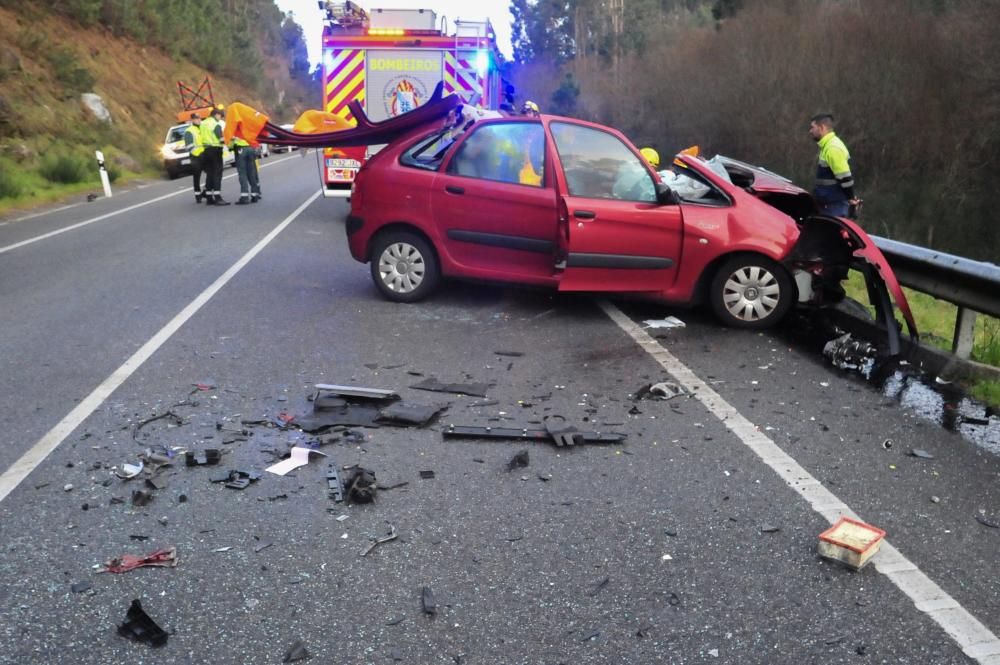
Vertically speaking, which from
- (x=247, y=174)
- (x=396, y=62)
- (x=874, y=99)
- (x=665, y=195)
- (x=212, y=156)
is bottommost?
(x=247, y=174)

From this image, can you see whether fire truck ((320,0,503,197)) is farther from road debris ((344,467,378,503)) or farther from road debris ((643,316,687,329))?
road debris ((344,467,378,503))

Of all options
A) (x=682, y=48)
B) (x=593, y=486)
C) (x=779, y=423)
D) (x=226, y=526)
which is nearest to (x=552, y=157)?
(x=779, y=423)

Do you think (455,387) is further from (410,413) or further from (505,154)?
(505,154)

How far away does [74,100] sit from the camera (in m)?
27.9

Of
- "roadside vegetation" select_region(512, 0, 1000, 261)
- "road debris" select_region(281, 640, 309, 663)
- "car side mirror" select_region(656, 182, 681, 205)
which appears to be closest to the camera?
"road debris" select_region(281, 640, 309, 663)

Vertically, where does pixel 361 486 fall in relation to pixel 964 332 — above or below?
below

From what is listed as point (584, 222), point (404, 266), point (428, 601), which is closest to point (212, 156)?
point (404, 266)

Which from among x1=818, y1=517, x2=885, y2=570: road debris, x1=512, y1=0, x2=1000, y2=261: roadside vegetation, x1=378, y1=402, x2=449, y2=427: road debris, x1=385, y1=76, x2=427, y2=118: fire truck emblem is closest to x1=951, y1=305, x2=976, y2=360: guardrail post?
x1=818, y1=517, x2=885, y2=570: road debris

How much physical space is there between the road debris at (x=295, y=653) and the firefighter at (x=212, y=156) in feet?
50.0

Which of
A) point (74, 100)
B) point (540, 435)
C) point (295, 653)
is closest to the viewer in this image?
point (295, 653)

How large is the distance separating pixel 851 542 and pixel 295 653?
2.25 meters

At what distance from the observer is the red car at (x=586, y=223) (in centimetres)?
729

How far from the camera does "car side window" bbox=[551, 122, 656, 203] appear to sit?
24.6 feet

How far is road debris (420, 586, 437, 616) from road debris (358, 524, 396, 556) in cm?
39
